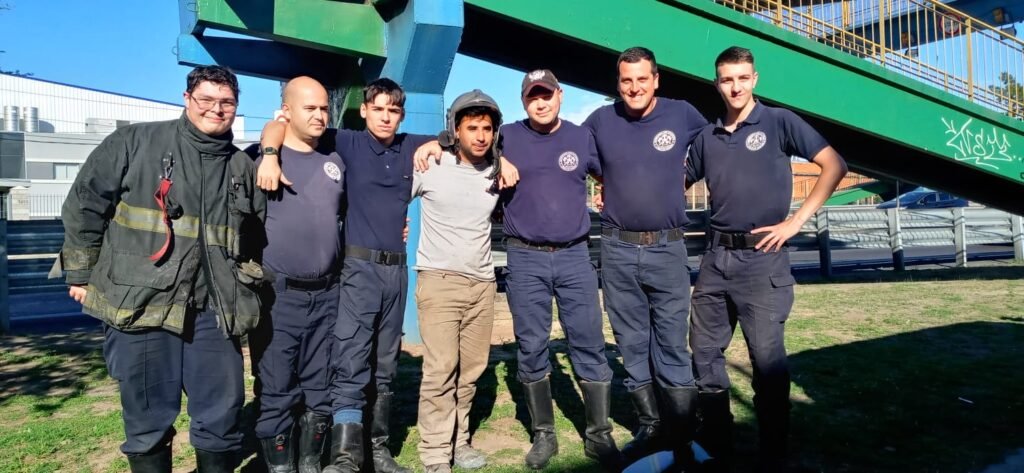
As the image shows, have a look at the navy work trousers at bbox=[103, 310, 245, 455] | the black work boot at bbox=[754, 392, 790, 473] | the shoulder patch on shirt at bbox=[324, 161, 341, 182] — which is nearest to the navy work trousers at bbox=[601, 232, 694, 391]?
the black work boot at bbox=[754, 392, 790, 473]

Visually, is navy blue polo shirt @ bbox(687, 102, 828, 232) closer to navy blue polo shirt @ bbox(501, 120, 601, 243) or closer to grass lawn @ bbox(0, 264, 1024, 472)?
navy blue polo shirt @ bbox(501, 120, 601, 243)

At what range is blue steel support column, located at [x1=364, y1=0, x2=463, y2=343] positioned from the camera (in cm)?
630

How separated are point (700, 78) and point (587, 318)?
16.9 feet

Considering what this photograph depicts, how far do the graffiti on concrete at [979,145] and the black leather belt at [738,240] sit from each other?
23.1 ft

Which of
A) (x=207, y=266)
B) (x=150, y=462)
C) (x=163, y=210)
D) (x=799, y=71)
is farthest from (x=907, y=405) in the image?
(x=799, y=71)

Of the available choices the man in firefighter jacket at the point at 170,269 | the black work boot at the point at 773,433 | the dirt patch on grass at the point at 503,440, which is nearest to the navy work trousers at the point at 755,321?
the black work boot at the point at 773,433

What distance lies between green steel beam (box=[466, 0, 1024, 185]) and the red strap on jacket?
4559 mm

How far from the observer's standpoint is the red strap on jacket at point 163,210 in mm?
2949

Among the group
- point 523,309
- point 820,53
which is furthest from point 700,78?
point 523,309

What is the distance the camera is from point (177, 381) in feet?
10.00

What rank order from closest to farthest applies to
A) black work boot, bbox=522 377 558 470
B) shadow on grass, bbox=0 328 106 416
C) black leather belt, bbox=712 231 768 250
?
black leather belt, bbox=712 231 768 250 → black work boot, bbox=522 377 558 470 → shadow on grass, bbox=0 328 106 416

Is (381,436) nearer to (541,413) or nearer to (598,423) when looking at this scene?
(541,413)

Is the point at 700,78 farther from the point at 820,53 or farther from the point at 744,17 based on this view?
the point at 820,53

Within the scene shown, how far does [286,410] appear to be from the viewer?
3480mm
